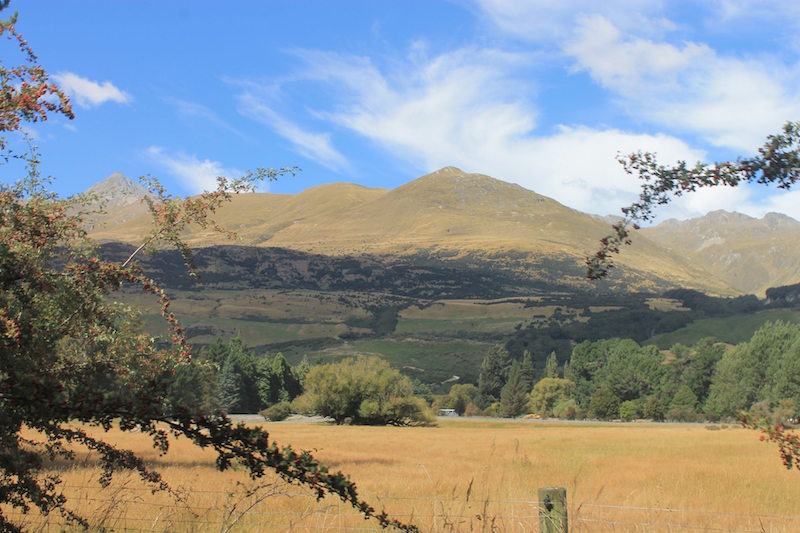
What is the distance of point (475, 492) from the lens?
16.5 meters

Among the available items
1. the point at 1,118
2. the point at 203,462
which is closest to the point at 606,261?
the point at 1,118

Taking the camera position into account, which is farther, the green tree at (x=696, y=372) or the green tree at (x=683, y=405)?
the green tree at (x=696, y=372)

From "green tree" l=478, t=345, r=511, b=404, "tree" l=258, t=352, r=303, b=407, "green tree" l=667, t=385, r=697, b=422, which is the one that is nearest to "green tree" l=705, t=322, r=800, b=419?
"green tree" l=667, t=385, r=697, b=422

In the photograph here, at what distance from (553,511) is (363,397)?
79.8 m

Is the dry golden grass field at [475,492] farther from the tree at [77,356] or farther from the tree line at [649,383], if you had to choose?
the tree line at [649,383]

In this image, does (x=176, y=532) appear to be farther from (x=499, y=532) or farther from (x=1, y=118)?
(x=1, y=118)

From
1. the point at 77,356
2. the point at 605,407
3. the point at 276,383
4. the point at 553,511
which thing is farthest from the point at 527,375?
the point at 553,511

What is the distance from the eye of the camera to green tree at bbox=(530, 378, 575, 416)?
145m

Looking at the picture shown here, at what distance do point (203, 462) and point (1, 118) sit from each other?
22904 mm

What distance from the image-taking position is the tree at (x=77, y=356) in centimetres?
412

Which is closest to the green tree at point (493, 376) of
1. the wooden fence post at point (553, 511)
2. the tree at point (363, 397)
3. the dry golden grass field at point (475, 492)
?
the tree at point (363, 397)

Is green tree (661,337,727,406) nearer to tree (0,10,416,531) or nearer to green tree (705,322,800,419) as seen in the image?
green tree (705,322,800,419)

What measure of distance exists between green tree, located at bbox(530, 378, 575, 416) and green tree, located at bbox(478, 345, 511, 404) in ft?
55.9

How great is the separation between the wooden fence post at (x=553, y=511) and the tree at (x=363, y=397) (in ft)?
254
